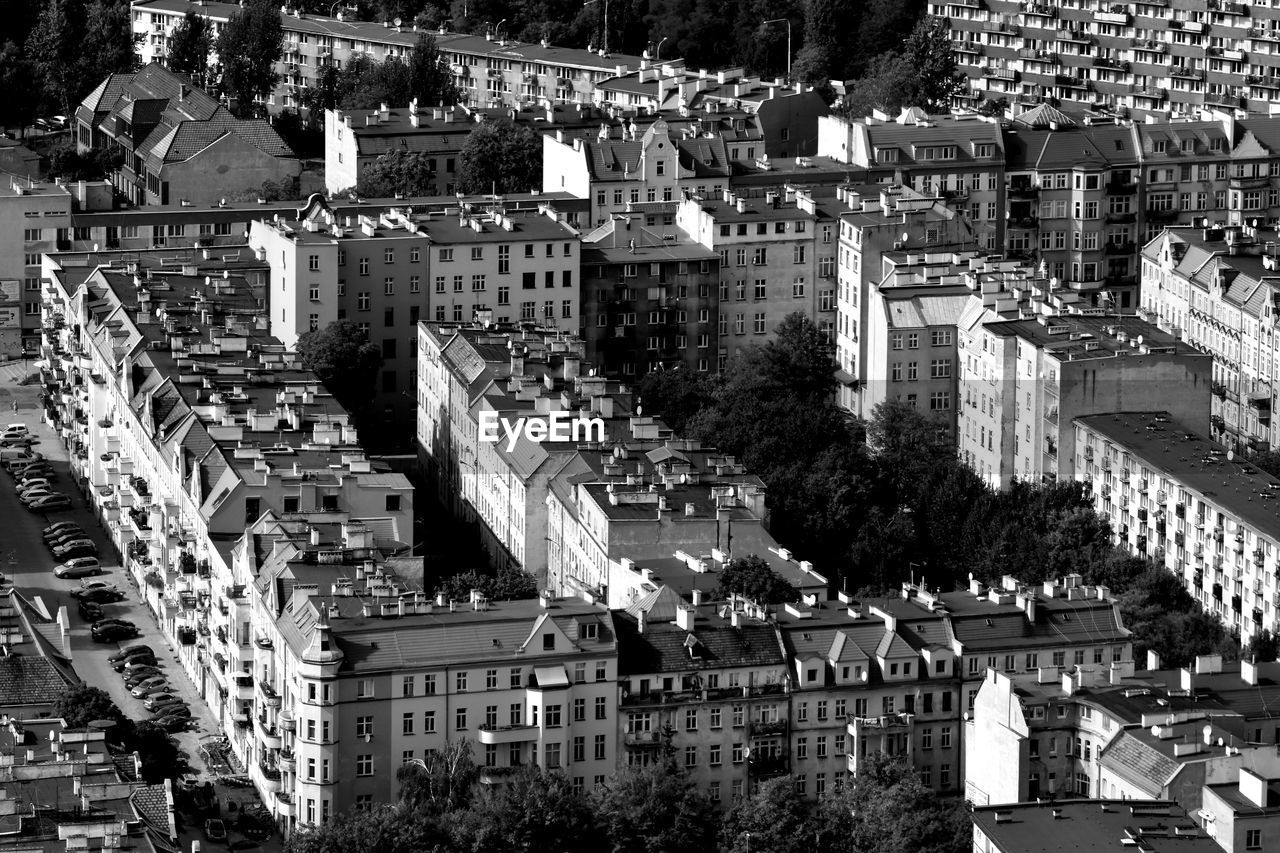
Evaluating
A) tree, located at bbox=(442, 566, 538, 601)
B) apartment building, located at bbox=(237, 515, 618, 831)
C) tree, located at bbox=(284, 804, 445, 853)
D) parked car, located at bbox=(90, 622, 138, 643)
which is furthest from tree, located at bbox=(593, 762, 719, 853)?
parked car, located at bbox=(90, 622, 138, 643)

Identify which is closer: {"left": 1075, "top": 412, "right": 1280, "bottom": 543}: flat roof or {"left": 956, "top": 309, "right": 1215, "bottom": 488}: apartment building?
{"left": 1075, "top": 412, "right": 1280, "bottom": 543}: flat roof

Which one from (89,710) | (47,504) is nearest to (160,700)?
(89,710)

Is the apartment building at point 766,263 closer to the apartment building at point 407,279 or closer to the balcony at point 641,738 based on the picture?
the apartment building at point 407,279

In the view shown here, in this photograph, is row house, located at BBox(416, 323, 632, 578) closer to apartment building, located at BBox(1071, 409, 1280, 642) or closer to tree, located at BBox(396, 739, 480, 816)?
apartment building, located at BBox(1071, 409, 1280, 642)

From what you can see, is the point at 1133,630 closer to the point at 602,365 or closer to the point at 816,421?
the point at 816,421

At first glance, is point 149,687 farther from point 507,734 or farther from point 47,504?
point 47,504

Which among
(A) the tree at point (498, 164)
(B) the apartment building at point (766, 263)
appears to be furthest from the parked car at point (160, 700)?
(A) the tree at point (498, 164)

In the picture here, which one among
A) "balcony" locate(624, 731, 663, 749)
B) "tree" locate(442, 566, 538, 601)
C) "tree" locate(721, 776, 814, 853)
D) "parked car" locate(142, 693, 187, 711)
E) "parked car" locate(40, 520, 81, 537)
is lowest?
"tree" locate(721, 776, 814, 853)

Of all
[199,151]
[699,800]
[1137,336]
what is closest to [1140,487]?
[1137,336]
